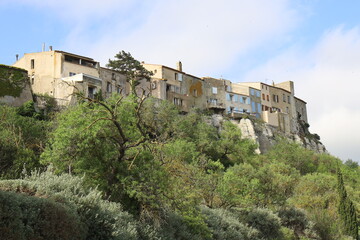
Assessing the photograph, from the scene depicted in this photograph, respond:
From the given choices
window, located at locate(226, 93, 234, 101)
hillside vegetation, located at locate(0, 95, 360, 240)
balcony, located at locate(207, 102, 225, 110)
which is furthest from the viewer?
window, located at locate(226, 93, 234, 101)

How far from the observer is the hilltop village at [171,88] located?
5441 cm

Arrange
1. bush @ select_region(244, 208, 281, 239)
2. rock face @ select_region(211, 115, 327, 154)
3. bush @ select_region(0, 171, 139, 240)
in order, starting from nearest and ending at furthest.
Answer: bush @ select_region(0, 171, 139, 240), bush @ select_region(244, 208, 281, 239), rock face @ select_region(211, 115, 327, 154)

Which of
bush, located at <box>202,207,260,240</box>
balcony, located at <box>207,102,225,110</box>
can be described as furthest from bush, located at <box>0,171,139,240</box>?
balcony, located at <box>207,102,225,110</box>

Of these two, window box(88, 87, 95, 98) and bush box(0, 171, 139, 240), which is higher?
window box(88, 87, 95, 98)

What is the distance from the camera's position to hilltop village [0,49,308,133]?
2142 inches

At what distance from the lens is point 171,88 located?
235 ft

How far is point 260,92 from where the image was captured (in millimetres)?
90625

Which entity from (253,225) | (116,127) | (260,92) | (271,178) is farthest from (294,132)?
(116,127)

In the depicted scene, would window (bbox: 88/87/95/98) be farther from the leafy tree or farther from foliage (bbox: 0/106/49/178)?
the leafy tree

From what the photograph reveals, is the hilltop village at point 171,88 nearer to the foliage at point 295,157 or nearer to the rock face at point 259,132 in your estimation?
the rock face at point 259,132

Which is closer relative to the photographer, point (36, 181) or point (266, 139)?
point (36, 181)

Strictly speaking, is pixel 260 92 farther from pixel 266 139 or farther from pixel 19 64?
pixel 19 64

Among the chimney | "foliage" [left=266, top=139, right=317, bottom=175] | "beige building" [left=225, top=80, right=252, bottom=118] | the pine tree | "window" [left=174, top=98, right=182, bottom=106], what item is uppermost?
the chimney

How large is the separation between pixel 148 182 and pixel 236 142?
50607 millimetres
